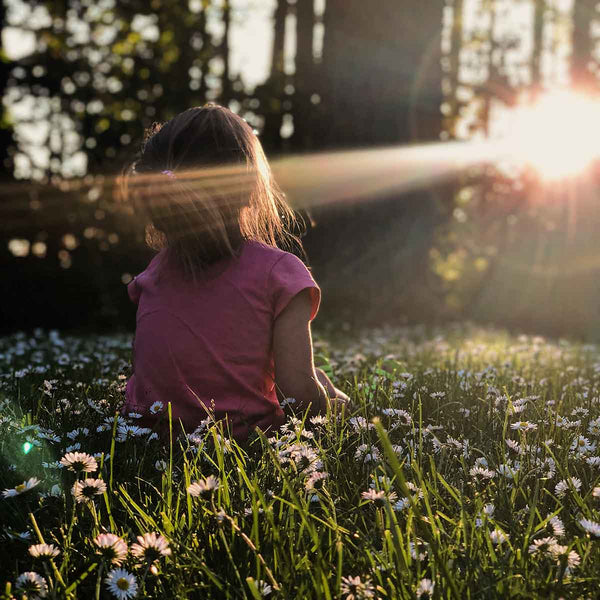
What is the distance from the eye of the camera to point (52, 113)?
12094 mm

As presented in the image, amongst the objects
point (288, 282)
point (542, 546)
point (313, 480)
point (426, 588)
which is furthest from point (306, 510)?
point (288, 282)

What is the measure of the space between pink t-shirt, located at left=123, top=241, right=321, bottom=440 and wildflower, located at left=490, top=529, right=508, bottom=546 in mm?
1122

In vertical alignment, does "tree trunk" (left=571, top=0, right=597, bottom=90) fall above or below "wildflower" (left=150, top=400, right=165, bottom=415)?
above

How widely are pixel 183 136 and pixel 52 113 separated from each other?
10601 mm

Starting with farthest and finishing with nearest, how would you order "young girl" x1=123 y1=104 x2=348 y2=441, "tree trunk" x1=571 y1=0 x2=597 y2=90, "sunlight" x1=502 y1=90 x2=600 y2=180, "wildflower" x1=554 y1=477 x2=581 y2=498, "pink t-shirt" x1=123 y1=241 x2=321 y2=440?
1. "tree trunk" x1=571 y1=0 x2=597 y2=90
2. "sunlight" x1=502 y1=90 x2=600 y2=180
3. "pink t-shirt" x1=123 y1=241 x2=321 y2=440
4. "young girl" x1=123 y1=104 x2=348 y2=441
5. "wildflower" x1=554 y1=477 x2=581 y2=498

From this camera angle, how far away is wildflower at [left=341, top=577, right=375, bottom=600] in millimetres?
1471

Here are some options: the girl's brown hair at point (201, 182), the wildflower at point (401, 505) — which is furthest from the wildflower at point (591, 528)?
the girl's brown hair at point (201, 182)

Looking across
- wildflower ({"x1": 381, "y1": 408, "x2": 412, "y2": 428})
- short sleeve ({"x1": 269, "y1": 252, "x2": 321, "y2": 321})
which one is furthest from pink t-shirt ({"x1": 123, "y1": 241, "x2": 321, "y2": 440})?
wildflower ({"x1": 381, "y1": 408, "x2": 412, "y2": 428})

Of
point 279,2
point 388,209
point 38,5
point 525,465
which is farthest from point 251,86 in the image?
point 525,465

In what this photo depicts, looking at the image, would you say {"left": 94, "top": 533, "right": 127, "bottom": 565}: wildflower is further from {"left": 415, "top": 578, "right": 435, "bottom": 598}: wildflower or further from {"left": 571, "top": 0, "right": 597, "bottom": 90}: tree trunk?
{"left": 571, "top": 0, "right": 597, "bottom": 90}: tree trunk

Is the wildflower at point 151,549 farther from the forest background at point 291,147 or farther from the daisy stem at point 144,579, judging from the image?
the forest background at point 291,147

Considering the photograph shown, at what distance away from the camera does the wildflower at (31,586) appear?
1496 millimetres

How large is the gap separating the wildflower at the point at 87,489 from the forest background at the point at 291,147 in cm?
873

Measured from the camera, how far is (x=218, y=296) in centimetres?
271
